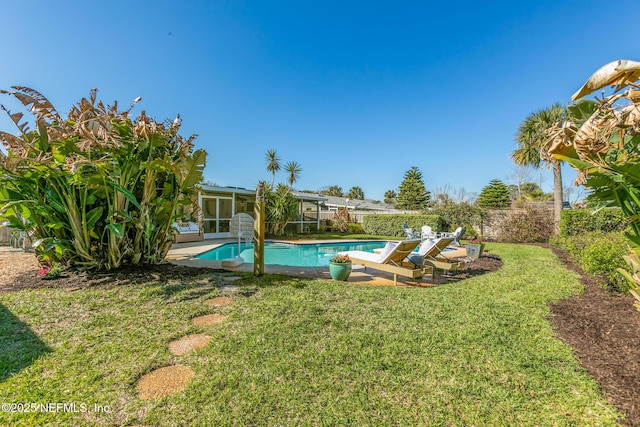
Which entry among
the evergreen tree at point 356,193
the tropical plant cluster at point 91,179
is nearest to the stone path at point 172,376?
the tropical plant cluster at point 91,179

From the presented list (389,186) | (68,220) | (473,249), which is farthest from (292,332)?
(389,186)

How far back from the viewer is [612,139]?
275 cm

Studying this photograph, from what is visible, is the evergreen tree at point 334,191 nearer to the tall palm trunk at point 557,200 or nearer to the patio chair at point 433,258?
the tall palm trunk at point 557,200

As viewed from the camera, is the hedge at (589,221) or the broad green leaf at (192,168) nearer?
the broad green leaf at (192,168)

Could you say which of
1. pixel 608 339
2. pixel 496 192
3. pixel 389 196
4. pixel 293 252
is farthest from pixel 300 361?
pixel 389 196

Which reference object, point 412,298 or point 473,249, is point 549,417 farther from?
point 473,249

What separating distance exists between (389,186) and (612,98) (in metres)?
59.7

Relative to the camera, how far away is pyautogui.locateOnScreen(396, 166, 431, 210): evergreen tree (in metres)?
46.9

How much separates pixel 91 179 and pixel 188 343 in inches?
173

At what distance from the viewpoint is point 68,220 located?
20.3 ft

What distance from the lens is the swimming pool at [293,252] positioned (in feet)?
38.7

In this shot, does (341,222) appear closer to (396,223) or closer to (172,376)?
(396,223)

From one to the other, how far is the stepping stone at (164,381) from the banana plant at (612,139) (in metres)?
3.97

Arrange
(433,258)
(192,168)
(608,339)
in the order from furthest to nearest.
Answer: (433,258)
(192,168)
(608,339)
